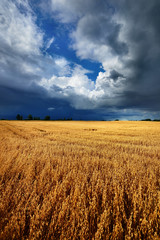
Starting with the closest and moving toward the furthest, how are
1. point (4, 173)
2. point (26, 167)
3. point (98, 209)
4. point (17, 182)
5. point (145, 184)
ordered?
point (98, 209) → point (145, 184) → point (17, 182) → point (4, 173) → point (26, 167)

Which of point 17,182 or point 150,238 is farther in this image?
point 17,182

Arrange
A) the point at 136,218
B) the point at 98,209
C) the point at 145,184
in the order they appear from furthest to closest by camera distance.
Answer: the point at 145,184 → the point at 98,209 → the point at 136,218

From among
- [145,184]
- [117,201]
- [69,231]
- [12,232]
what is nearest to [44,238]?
[69,231]

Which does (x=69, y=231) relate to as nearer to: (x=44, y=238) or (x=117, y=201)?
(x=44, y=238)

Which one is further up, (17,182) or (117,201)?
(117,201)

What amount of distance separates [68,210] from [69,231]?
1.40ft

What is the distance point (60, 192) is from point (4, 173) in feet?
8.89

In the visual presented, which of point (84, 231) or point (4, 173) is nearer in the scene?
point (84, 231)

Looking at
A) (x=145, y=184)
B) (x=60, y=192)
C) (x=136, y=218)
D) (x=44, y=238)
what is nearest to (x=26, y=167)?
(x=60, y=192)

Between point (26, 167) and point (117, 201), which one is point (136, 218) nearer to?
point (117, 201)

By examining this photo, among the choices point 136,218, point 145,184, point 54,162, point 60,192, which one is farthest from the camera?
point 54,162

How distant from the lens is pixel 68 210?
2.52 metres

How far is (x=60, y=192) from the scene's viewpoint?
316 cm

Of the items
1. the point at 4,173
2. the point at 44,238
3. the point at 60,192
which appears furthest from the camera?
the point at 4,173
